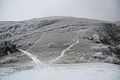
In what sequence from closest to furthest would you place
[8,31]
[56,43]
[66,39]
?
[56,43], [66,39], [8,31]

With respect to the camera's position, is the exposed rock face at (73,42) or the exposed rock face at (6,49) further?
the exposed rock face at (6,49)

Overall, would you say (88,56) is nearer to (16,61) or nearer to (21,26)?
(16,61)

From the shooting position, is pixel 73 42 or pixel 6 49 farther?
pixel 73 42

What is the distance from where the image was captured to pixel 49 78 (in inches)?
1275

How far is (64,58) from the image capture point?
51562 mm

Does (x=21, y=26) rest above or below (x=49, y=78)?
above

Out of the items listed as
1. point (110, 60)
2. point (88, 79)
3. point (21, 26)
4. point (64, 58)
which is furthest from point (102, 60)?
point (21, 26)

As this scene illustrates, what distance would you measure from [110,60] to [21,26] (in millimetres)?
86642

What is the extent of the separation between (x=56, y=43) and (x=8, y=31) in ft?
188

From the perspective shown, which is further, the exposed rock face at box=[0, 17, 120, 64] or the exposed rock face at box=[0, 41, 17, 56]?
the exposed rock face at box=[0, 41, 17, 56]

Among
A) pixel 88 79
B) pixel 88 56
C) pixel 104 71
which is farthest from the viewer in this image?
pixel 88 56

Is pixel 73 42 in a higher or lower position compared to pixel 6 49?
higher

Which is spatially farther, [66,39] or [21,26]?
[21,26]

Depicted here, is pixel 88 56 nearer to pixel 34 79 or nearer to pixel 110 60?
pixel 110 60
